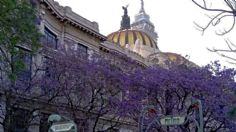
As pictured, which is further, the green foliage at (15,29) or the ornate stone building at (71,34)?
the ornate stone building at (71,34)

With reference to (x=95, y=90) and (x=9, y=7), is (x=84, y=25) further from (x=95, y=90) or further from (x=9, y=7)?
(x=9, y=7)

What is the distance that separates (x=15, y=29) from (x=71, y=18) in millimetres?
17166

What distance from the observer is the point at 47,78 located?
2523cm

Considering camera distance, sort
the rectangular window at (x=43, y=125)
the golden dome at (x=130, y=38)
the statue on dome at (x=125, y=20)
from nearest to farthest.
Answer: the rectangular window at (x=43, y=125) < the golden dome at (x=130, y=38) < the statue on dome at (x=125, y=20)

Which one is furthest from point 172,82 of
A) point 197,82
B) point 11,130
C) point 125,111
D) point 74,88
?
point 11,130

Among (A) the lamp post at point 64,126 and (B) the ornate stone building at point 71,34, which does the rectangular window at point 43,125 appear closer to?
(B) the ornate stone building at point 71,34

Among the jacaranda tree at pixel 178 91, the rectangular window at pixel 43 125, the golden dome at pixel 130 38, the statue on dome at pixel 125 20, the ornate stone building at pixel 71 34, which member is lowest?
the rectangular window at pixel 43 125

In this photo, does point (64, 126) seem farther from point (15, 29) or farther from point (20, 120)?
point (20, 120)

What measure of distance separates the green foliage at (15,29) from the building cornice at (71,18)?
42.1 feet

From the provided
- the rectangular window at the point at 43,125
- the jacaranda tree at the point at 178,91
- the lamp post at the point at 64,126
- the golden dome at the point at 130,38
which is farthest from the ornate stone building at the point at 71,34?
the golden dome at the point at 130,38

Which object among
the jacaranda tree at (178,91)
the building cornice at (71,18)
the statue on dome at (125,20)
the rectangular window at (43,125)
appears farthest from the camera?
the statue on dome at (125,20)

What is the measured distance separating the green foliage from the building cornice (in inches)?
506

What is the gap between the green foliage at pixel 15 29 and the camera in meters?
16.3

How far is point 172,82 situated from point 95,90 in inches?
176
